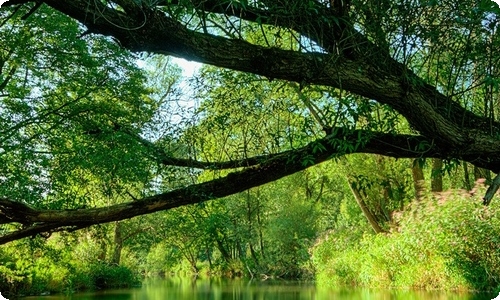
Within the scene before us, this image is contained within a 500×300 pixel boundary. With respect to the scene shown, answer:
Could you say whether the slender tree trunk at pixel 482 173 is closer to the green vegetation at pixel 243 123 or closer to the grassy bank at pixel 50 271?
the green vegetation at pixel 243 123

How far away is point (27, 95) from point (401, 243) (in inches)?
344

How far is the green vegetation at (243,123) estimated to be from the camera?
10.8 ft

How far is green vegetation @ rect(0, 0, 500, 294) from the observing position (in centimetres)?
329

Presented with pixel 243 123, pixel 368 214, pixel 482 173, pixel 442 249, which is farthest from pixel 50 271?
pixel 482 173

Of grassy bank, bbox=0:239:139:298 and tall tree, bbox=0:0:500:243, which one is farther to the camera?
grassy bank, bbox=0:239:139:298

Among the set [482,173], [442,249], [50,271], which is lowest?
[50,271]

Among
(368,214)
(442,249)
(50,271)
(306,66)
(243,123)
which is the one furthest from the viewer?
(368,214)

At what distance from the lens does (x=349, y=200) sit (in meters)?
23.0

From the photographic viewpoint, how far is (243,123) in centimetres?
514

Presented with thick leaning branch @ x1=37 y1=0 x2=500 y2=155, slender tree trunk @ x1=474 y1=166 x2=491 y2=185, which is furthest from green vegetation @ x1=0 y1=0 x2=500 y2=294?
slender tree trunk @ x1=474 y1=166 x2=491 y2=185

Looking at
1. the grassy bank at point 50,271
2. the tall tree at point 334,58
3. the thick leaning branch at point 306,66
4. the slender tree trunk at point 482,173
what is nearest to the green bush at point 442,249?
the slender tree trunk at point 482,173

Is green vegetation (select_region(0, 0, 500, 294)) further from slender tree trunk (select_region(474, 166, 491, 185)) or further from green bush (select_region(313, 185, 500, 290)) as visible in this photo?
slender tree trunk (select_region(474, 166, 491, 185))

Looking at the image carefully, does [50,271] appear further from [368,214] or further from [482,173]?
[482,173]

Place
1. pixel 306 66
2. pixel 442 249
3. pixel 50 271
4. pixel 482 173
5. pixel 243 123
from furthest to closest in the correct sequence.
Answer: pixel 50 271 → pixel 482 173 → pixel 442 249 → pixel 243 123 → pixel 306 66
